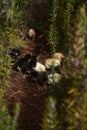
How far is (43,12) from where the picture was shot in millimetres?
4617

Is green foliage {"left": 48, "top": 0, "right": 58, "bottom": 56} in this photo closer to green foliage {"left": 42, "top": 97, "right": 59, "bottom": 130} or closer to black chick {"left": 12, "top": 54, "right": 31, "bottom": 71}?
black chick {"left": 12, "top": 54, "right": 31, "bottom": 71}

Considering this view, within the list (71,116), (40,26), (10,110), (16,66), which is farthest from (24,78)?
(71,116)

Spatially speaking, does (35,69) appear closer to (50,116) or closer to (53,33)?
(53,33)

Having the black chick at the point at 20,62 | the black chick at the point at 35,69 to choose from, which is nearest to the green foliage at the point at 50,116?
the black chick at the point at 35,69

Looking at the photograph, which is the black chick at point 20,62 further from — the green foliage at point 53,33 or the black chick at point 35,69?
the green foliage at point 53,33

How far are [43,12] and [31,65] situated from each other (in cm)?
88

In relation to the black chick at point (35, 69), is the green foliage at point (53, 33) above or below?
above

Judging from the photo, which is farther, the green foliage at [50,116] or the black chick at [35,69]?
the black chick at [35,69]

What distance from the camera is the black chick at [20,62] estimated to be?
3.95 meters

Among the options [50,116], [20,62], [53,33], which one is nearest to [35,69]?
[20,62]

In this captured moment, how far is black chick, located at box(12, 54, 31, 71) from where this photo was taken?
395 centimetres

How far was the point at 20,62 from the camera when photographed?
4.00 m

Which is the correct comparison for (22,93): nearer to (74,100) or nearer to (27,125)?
(27,125)

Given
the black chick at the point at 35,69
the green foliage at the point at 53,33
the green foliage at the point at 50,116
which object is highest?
the green foliage at the point at 53,33
